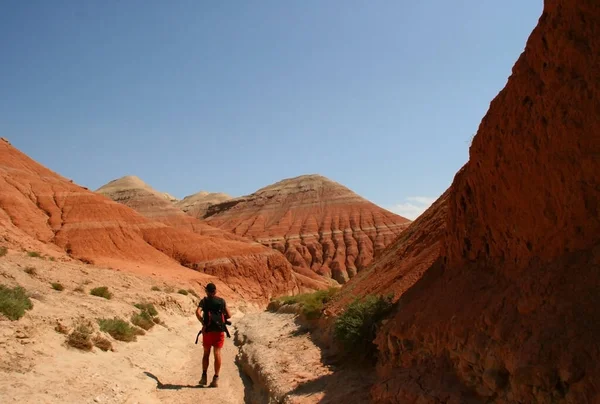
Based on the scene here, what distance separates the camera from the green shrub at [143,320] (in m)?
15.3

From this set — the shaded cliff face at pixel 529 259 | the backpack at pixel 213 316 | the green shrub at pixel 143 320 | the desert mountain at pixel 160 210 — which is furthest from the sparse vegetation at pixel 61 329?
→ the desert mountain at pixel 160 210

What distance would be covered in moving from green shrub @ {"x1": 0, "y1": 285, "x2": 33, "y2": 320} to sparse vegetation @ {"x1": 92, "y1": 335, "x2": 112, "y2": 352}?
1584 millimetres

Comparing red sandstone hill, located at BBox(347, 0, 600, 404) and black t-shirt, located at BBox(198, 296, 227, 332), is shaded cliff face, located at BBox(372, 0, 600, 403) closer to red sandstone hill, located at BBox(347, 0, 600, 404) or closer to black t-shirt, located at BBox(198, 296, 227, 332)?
red sandstone hill, located at BBox(347, 0, 600, 404)

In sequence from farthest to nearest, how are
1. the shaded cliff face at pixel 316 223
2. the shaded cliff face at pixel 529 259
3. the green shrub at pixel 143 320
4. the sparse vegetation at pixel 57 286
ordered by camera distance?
1. the shaded cliff face at pixel 316 223
2. the sparse vegetation at pixel 57 286
3. the green shrub at pixel 143 320
4. the shaded cliff face at pixel 529 259

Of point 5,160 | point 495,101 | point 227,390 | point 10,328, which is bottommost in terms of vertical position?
point 227,390

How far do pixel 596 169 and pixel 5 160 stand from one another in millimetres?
58567

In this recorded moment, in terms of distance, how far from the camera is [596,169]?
16.7 ft

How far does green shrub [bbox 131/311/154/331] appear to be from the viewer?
15.3 meters

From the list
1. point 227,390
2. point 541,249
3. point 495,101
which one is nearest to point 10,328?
point 227,390

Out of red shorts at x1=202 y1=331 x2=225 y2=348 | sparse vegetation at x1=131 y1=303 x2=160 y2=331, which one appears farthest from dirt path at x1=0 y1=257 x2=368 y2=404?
red shorts at x1=202 y1=331 x2=225 y2=348

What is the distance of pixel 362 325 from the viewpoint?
948cm

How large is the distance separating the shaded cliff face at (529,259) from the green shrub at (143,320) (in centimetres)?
1005

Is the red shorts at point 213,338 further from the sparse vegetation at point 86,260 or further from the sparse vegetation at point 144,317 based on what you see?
the sparse vegetation at point 86,260

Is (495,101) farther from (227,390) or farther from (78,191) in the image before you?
(78,191)
